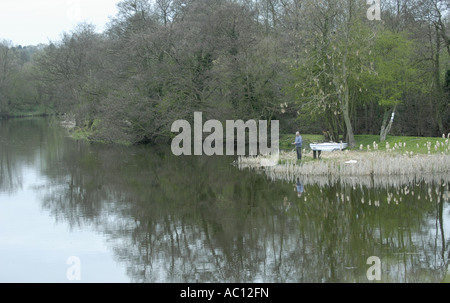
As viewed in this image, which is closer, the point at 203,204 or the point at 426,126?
the point at 203,204

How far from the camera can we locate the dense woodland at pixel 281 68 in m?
24.4

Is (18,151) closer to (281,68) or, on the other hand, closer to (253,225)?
(281,68)

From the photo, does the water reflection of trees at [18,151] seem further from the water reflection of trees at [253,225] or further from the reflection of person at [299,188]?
the reflection of person at [299,188]

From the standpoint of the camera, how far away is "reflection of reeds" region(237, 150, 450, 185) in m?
17.3

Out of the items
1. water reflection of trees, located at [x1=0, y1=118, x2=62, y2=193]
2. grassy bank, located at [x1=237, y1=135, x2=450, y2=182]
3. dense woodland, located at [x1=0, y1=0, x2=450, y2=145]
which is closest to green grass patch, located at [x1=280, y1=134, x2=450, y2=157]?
Result: grassy bank, located at [x1=237, y1=135, x2=450, y2=182]

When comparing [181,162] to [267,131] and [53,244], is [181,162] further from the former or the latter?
[53,244]

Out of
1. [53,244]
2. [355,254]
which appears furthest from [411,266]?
[53,244]

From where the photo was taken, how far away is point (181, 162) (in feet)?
81.9

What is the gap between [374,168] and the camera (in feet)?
57.3

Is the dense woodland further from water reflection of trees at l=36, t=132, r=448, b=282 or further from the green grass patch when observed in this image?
water reflection of trees at l=36, t=132, r=448, b=282

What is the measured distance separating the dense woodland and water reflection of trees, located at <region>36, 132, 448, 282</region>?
8024 millimetres

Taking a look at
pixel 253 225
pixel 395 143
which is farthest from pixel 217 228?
pixel 395 143
